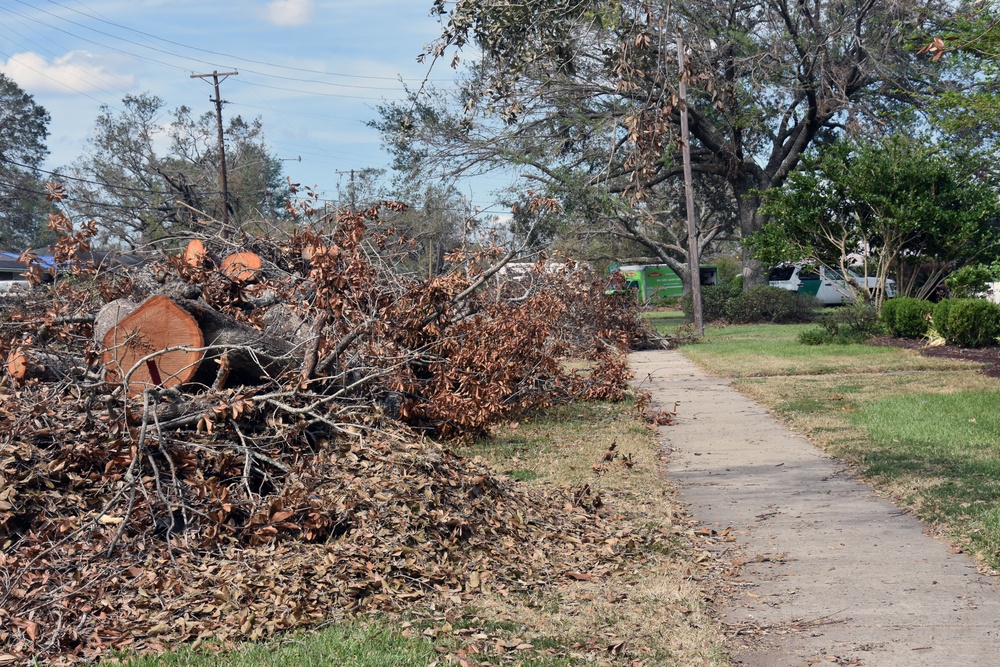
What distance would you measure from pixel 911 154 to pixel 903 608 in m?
18.8

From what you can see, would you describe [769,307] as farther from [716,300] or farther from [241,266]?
[241,266]

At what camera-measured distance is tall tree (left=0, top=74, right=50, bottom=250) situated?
4797cm

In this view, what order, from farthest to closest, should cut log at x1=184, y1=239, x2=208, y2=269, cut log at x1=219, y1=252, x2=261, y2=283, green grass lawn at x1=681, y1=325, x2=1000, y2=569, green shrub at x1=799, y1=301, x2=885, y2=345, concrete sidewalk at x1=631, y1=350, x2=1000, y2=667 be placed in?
green shrub at x1=799, y1=301, x2=885, y2=345
cut log at x1=219, y1=252, x2=261, y2=283
cut log at x1=184, y1=239, x2=208, y2=269
green grass lawn at x1=681, y1=325, x2=1000, y2=569
concrete sidewalk at x1=631, y1=350, x2=1000, y2=667

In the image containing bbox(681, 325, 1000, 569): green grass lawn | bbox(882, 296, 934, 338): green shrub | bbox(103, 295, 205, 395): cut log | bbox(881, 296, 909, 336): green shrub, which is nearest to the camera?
bbox(103, 295, 205, 395): cut log

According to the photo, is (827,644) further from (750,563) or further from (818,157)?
(818,157)

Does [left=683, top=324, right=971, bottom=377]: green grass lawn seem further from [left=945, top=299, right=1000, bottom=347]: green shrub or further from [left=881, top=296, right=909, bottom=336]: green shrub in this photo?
[left=881, top=296, right=909, bottom=336]: green shrub

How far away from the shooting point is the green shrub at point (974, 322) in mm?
17750

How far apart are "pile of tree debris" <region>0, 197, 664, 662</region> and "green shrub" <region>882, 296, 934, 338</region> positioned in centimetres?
1500

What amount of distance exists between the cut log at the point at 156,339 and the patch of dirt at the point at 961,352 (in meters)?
12.0

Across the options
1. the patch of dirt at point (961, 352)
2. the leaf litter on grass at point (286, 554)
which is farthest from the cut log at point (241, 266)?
the patch of dirt at point (961, 352)

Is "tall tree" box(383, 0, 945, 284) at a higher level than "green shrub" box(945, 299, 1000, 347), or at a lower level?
higher

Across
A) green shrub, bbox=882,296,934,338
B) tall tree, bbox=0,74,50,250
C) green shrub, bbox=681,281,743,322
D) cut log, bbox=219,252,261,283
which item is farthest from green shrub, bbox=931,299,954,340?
tall tree, bbox=0,74,50,250

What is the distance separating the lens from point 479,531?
547 cm

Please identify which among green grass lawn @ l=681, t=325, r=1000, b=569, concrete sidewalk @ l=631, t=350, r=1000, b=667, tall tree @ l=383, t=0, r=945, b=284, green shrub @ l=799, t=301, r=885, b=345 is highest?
tall tree @ l=383, t=0, r=945, b=284
